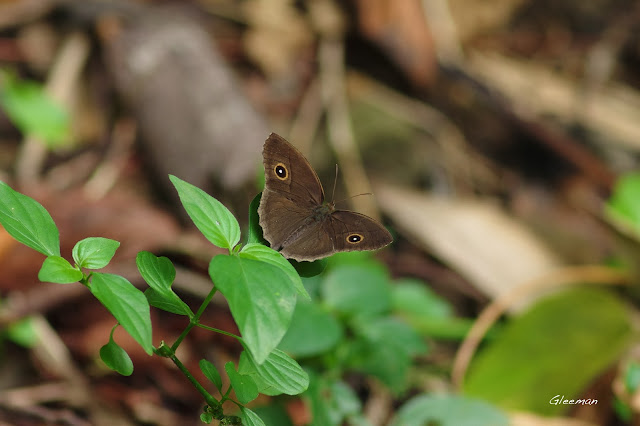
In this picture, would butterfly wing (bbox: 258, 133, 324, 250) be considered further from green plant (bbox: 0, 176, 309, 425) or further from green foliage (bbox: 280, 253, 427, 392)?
green foliage (bbox: 280, 253, 427, 392)

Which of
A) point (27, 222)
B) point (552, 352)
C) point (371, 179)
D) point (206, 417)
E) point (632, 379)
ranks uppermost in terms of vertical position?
point (371, 179)

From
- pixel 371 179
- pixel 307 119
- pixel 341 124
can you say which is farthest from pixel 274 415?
pixel 307 119

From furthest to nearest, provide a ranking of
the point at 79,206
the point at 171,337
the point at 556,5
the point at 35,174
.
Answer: the point at 556,5, the point at 35,174, the point at 79,206, the point at 171,337

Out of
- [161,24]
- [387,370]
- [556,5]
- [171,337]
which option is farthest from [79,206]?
[556,5]

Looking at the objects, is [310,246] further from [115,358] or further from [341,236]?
[115,358]

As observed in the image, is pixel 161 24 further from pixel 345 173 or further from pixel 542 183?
pixel 542 183

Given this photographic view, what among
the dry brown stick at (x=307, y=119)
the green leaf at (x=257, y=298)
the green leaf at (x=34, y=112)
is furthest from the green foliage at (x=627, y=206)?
the green leaf at (x=34, y=112)
